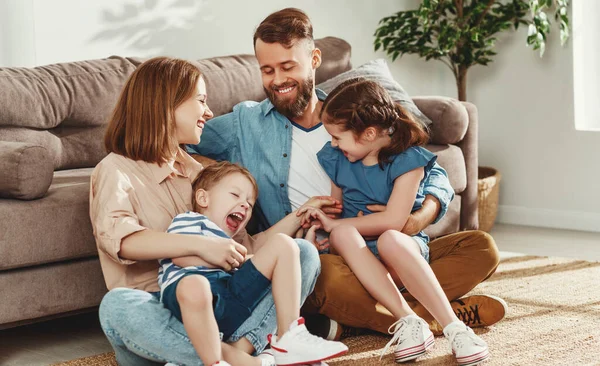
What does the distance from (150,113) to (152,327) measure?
54 cm

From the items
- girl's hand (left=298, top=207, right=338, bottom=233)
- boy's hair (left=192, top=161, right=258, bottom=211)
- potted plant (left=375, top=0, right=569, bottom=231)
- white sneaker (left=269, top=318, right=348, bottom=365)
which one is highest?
potted plant (left=375, top=0, right=569, bottom=231)

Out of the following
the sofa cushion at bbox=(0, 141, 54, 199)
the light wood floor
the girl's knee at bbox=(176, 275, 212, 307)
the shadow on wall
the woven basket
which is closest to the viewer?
the girl's knee at bbox=(176, 275, 212, 307)

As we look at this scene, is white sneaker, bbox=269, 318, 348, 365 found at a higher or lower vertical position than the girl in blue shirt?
lower

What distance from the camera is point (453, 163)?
3303 mm

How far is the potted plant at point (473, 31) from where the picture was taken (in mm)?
4000

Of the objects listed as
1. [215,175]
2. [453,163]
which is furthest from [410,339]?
[453,163]

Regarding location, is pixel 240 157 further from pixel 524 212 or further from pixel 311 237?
pixel 524 212

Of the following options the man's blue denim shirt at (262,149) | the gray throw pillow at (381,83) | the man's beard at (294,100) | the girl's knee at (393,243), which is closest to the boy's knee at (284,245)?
the girl's knee at (393,243)

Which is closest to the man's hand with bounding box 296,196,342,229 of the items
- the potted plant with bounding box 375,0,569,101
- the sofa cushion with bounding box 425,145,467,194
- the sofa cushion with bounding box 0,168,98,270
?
the sofa cushion with bounding box 0,168,98,270

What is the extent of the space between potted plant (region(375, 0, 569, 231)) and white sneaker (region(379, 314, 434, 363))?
1.99 metres

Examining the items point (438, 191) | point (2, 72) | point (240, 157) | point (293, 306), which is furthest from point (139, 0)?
point (293, 306)

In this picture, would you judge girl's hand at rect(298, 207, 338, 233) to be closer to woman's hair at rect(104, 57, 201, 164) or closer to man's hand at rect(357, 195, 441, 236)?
man's hand at rect(357, 195, 441, 236)

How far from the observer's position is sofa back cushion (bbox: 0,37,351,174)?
108 inches

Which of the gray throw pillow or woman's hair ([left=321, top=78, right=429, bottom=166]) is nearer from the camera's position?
woman's hair ([left=321, top=78, right=429, bottom=166])
